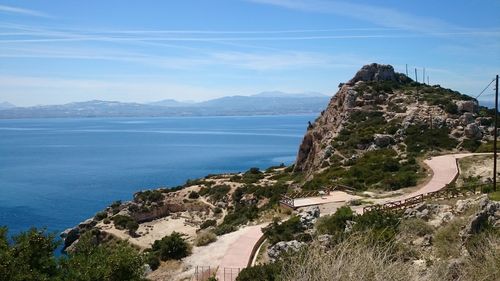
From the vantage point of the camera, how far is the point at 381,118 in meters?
53.7

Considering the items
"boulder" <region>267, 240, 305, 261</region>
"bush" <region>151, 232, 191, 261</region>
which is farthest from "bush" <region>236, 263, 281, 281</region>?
"bush" <region>151, 232, 191, 261</region>

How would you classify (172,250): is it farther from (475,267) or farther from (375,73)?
(375,73)

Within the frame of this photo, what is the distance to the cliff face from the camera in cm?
4519

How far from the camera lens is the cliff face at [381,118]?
45.2 metres

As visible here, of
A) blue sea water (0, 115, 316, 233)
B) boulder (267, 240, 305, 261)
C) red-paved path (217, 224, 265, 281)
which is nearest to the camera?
red-paved path (217, 224, 265, 281)

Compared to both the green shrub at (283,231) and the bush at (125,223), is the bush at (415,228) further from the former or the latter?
the bush at (125,223)

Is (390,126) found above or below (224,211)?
above

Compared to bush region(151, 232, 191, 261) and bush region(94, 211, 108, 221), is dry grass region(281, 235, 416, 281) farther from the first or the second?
bush region(94, 211, 108, 221)

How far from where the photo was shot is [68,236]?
163 ft

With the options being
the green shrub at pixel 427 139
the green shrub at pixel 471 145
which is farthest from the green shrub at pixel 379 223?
the green shrub at pixel 471 145

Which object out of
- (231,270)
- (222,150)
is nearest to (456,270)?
(231,270)

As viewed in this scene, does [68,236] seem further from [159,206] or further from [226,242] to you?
[226,242]

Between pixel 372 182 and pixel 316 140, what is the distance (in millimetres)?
26000

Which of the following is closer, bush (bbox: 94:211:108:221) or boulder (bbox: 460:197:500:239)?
boulder (bbox: 460:197:500:239)
